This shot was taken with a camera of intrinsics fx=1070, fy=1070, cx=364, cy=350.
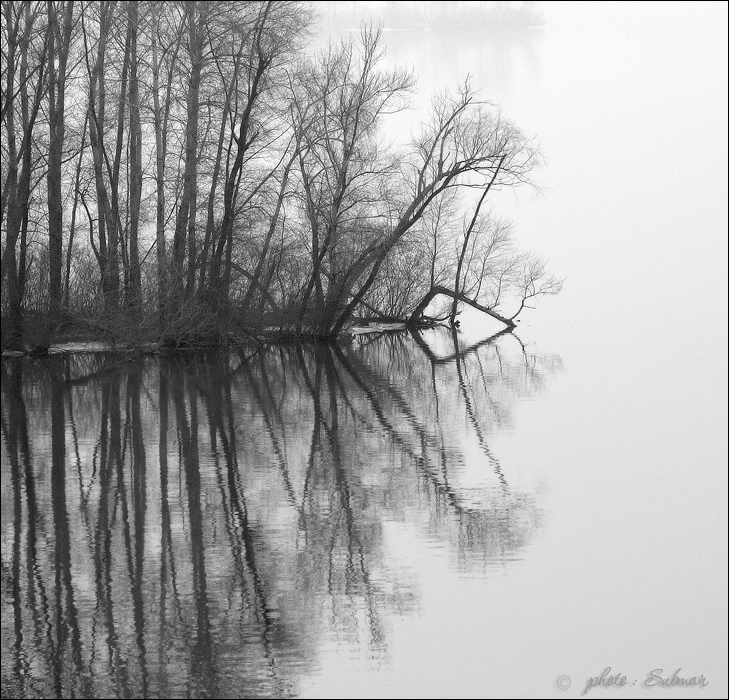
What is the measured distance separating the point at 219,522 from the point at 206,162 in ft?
70.1

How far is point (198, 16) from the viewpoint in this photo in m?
27.2

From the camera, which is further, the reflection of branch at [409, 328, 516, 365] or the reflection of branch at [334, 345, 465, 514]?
the reflection of branch at [409, 328, 516, 365]

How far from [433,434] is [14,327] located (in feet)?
44.1

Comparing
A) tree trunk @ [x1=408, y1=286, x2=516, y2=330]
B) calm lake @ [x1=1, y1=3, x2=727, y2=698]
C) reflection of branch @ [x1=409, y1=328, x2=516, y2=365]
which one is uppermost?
tree trunk @ [x1=408, y1=286, x2=516, y2=330]

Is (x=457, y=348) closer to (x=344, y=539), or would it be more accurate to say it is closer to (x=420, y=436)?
(x=420, y=436)

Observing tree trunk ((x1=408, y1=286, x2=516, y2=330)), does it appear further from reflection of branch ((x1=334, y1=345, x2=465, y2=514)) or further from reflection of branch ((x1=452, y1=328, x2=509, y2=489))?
reflection of branch ((x1=334, y1=345, x2=465, y2=514))

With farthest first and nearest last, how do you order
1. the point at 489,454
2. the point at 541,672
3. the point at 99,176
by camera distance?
the point at 99,176 < the point at 489,454 < the point at 541,672

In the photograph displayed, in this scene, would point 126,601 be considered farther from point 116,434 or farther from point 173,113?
point 173,113

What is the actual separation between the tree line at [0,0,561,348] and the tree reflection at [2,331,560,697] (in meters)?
7.19

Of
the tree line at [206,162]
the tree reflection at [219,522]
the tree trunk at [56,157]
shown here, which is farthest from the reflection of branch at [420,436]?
the tree trunk at [56,157]

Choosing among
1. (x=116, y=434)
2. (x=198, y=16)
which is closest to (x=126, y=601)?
(x=116, y=434)

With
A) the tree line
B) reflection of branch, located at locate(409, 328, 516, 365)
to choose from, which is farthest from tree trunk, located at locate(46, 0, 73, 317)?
reflection of branch, located at locate(409, 328, 516, 365)

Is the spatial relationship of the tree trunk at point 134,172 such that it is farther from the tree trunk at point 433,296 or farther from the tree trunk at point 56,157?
the tree trunk at point 433,296

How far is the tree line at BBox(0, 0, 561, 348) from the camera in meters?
27.0
